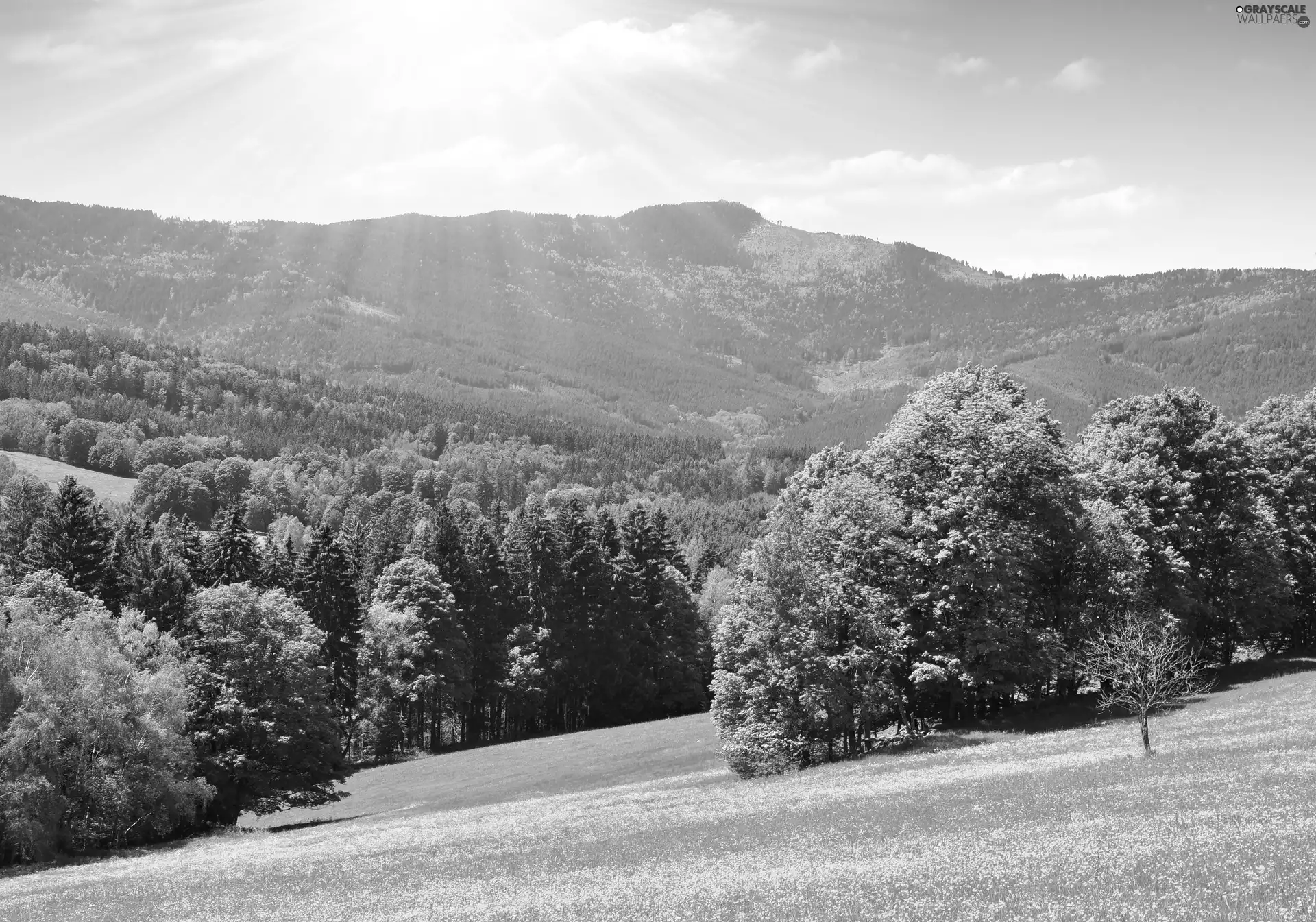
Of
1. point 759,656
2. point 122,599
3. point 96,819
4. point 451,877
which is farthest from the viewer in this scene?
point 122,599

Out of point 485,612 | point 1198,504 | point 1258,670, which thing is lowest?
point 1258,670

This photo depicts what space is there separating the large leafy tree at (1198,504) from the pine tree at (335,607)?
64007 mm

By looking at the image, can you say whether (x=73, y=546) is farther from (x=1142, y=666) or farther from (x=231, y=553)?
(x=1142, y=666)

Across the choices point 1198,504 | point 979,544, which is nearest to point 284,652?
point 979,544

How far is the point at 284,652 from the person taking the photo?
6469 cm

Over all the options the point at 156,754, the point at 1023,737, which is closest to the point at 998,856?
the point at 1023,737

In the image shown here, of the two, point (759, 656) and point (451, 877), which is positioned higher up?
point (759, 656)

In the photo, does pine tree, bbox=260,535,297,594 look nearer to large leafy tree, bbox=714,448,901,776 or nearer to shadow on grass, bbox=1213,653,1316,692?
large leafy tree, bbox=714,448,901,776

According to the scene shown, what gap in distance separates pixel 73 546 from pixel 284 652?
1834 cm

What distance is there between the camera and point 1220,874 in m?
20.2

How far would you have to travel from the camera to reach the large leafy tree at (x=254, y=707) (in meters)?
62.6

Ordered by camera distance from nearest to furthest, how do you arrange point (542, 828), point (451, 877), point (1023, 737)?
point (451, 877)
point (542, 828)
point (1023, 737)

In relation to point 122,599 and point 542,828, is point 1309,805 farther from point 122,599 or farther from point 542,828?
point 122,599

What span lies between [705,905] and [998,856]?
7225mm
